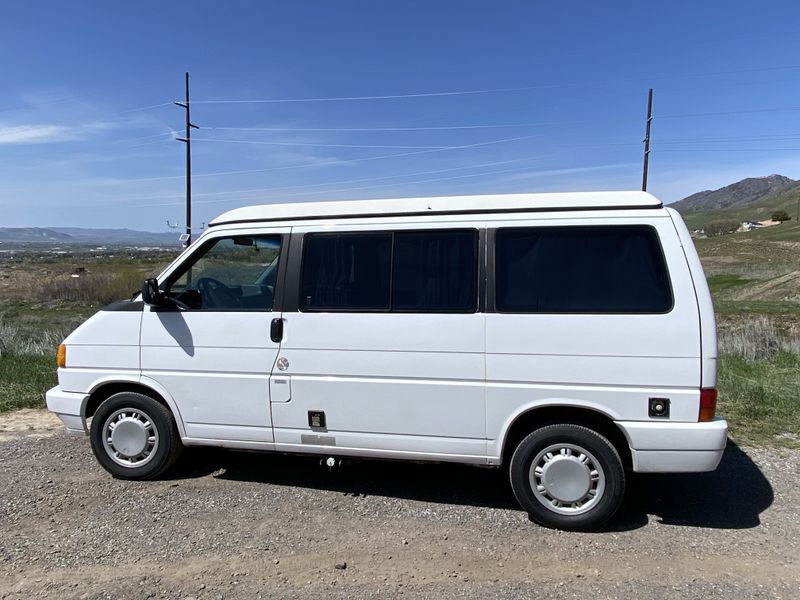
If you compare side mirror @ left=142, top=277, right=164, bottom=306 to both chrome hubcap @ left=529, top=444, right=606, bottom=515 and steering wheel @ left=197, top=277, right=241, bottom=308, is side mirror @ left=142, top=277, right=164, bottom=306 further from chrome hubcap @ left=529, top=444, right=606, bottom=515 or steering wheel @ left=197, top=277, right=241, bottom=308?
chrome hubcap @ left=529, top=444, right=606, bottom=515

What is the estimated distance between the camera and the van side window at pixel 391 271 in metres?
4.12

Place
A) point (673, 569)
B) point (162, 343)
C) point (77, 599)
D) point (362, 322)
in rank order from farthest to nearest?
point (162, 343), point (362, 322), point (673, 569), point (77, 599)

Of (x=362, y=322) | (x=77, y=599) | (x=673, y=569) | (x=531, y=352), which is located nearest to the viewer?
(x=77, y=599)

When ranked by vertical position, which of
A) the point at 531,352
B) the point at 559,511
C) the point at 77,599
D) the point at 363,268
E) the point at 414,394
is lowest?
the point at 77,599

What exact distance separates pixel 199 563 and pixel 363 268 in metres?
2.22

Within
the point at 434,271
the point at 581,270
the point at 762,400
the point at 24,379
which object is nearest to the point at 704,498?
the point at 581,270

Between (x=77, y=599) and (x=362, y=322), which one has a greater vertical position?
(x=362, y=322)

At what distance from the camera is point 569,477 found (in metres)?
3.98

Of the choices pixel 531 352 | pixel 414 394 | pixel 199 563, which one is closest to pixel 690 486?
pixel 531 352

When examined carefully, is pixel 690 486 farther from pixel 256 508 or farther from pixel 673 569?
pixel 256 508

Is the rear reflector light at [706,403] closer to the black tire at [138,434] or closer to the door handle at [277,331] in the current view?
the door handle at [277,331]

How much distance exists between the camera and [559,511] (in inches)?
159

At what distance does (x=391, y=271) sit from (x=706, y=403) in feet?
7.38

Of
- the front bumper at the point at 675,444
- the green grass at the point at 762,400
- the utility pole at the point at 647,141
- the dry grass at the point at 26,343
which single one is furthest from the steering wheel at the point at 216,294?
the utility pole at the point at 647,141
